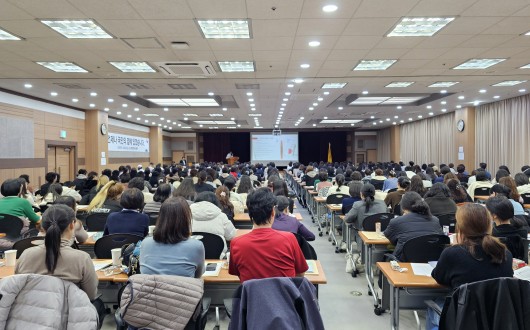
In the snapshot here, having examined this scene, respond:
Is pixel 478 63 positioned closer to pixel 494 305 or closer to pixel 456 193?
pixel 456 193

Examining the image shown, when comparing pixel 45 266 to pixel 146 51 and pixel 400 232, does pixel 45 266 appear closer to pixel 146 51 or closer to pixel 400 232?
pixel 400 232

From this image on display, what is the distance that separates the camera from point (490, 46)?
6.57m

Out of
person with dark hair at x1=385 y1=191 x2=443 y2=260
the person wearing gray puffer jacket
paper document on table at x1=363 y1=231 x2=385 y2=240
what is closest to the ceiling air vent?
paper document on table at x1=363 y1=231 x2=385 y2=240

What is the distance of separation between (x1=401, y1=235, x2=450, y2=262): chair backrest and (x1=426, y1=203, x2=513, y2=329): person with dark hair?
787 mm

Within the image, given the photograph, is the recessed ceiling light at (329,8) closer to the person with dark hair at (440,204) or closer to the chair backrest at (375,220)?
the chair backrest at (375,220)

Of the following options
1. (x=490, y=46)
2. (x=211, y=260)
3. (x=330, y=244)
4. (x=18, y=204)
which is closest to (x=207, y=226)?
(x=211, y=260)

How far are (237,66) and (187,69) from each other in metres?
1.11

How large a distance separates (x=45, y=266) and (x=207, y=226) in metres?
1.77

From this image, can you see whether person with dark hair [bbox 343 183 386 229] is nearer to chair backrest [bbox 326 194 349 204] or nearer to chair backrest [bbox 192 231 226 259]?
chair backrest [bbox 326 194 349 204]

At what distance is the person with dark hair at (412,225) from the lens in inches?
146

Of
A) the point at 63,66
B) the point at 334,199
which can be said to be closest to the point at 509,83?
the point at 334,199

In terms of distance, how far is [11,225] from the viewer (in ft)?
15.7


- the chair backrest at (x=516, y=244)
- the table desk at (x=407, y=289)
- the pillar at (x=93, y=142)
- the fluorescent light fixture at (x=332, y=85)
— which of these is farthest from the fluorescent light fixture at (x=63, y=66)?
the chair backrest at (x=516, y=244)

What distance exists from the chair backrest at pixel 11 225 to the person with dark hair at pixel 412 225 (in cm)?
464
